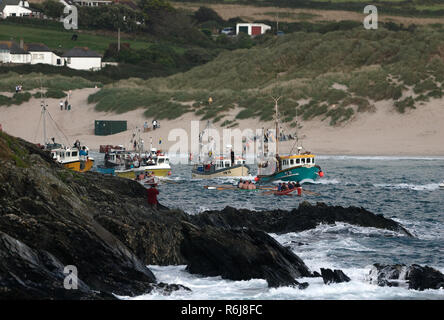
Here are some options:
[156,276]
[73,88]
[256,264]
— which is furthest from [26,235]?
[73,88]

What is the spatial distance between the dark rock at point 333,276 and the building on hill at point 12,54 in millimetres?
125509

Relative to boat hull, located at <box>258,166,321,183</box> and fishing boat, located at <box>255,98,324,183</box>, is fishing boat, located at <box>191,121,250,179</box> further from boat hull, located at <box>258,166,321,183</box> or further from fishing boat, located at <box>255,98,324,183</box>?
boat hull, located at <box>258,166,321,183</box>

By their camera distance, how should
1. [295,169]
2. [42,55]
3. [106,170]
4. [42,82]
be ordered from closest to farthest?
[295,169], [106,170], [42,82], [42,55]

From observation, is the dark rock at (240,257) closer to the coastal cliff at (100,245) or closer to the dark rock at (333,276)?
the coastal cliff at (100,245)

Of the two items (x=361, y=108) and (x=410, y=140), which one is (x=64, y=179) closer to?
(x=410, y=140)

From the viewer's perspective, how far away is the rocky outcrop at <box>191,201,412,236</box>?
39916mm

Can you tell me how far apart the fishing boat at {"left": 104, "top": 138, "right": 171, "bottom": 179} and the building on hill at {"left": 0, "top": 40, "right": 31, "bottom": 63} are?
81718mm

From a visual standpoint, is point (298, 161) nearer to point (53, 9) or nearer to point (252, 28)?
point (252, 28)

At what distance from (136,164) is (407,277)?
41196 mm

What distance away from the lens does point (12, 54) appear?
148750 mm

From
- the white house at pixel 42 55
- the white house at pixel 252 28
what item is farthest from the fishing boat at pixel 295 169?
the white house at pixel 252 28

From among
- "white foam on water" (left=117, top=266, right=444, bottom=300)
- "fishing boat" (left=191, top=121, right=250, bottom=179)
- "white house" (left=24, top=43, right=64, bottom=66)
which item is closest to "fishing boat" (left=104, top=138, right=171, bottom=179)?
"fishing boat" (left=191, top=121, right=250, bottom=179)

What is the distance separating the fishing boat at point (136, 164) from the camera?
223 ft

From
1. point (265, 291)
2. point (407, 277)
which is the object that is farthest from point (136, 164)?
point (265, 291)
